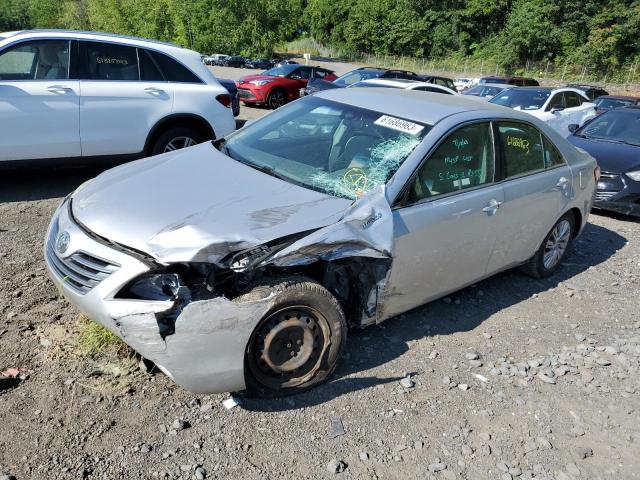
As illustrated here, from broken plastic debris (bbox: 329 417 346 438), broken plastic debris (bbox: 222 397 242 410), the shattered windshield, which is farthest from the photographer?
the shattered windshield

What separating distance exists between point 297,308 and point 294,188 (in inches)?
33.8

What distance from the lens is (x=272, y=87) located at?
1695cm

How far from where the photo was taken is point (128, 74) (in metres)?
6.53

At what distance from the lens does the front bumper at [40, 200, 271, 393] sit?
2.63 meters

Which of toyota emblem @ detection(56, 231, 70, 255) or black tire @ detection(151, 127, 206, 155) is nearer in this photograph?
toyota emblem @ detection(56, 231, 70, 255)

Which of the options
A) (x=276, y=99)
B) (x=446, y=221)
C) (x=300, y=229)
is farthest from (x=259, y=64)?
(x=300, y=229)

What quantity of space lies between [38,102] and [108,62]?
991 millimetres

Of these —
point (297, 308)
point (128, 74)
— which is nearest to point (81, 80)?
point (128, 74)

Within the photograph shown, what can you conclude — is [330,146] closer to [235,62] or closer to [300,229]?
[300,229]

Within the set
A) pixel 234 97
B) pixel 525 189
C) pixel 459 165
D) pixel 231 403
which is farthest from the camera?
pixel 234 97

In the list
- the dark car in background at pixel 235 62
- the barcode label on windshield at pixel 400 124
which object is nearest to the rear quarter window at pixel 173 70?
the barcode label on windshield at pixel 400 124

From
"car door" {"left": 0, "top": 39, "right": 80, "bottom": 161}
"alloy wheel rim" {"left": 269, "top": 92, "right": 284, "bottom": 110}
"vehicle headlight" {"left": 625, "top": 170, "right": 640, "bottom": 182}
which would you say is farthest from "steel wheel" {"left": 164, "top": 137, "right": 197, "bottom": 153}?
"alloy wheel rim" {"left": 269, "top": 92, "right": 284, "bottom": 110}

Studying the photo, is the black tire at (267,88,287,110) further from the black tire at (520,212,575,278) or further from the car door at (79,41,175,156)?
the black tire at (520,212,575,278)

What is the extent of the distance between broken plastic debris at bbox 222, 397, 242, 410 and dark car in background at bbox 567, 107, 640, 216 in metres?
6.19
